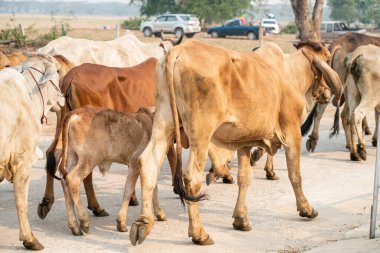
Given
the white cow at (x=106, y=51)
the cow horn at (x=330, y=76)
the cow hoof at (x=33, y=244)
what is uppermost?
the cow horn at (x=330, y=76)

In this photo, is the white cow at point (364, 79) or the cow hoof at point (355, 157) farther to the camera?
the cow hoof at point (355, 157)

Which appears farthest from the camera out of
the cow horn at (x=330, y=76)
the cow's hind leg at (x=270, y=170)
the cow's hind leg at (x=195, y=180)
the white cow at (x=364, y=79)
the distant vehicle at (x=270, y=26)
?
the distant vehicle at (x=270, y=26)

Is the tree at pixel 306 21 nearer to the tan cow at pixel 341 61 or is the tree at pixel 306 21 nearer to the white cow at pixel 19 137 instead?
the tan cow at pixel 341 61

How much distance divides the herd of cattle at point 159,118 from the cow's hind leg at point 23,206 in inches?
0.4

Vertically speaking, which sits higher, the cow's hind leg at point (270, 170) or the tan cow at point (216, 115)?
the tan cow at point (216, 115)

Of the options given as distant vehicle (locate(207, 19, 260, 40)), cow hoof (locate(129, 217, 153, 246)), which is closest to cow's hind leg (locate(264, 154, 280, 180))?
cow hoof (locate(129, 217, 153, 246))

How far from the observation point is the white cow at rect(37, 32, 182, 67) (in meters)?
13.7

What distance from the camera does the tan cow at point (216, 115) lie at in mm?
8438

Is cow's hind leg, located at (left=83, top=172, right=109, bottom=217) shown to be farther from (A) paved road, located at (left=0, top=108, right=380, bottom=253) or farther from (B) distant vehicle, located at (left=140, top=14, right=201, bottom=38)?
(B) distant vehicle, located at (left=140, top=14, right=201, bottom=38)

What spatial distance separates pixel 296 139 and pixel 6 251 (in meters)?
3.52

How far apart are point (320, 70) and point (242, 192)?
7.69 feet

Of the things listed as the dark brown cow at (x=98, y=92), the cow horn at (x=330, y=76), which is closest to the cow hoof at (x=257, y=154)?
the cow horn at (x=330, y=76)

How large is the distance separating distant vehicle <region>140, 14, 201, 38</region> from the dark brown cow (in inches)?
1625

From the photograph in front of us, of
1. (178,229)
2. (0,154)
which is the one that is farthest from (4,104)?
(178,229)
